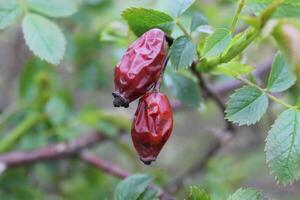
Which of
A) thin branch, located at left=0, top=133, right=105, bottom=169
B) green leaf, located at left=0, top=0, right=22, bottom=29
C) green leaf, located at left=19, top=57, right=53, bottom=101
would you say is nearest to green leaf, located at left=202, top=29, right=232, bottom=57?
green leaf, located at left=0, top=0, right=22, bottom=29

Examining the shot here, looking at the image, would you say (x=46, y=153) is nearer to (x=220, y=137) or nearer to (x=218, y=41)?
(x=220, y=137)

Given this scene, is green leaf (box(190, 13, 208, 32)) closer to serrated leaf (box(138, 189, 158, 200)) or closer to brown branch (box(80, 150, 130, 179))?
serrated leaf (box(138, 189, 158, 200))

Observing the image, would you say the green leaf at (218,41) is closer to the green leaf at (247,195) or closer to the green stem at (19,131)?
the green leaf at (247,195)

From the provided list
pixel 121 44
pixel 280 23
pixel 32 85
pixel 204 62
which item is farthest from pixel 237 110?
pixel 32 85

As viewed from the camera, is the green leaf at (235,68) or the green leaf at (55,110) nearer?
the green leaf at (235,68)

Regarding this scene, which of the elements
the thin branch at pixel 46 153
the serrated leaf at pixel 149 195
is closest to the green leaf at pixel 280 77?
the serrated leaf at pixel 149 195

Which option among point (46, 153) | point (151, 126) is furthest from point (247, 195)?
point (46, 153)
